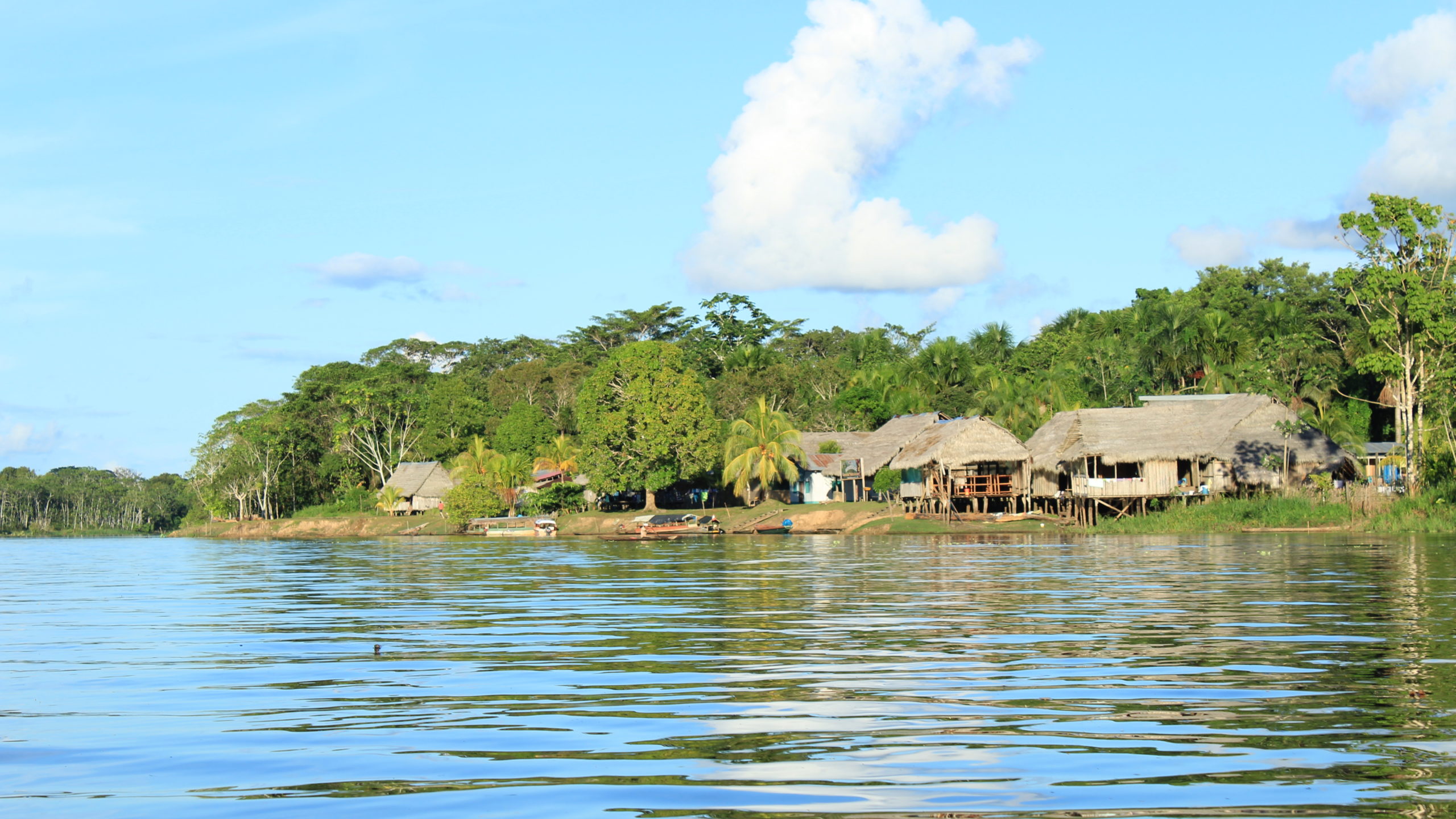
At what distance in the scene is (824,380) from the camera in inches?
3300

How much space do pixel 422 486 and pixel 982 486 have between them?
44.6 metres

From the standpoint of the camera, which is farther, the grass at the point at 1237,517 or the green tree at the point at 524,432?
the green tree at the point at 524,432

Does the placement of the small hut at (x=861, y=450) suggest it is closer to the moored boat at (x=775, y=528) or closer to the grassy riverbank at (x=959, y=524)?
the grassy riverbank at (x=959, y=524)

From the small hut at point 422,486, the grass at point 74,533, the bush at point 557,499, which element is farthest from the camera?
the grass at point 74,533

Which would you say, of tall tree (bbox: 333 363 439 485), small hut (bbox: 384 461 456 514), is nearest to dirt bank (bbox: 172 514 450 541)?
small hut (bbox: 384 461 456 514)

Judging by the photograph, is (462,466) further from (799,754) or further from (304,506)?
(799,754)

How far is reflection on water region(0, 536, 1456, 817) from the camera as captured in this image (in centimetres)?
702

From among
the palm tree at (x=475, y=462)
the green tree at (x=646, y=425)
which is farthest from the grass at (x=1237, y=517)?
the palm tree at (x=475, y=462)

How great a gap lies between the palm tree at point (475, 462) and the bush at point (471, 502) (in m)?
1.82

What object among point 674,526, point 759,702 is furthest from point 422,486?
point 759,702

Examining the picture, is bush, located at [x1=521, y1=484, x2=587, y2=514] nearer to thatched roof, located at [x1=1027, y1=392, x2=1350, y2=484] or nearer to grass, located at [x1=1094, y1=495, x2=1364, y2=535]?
thatched roof, located at [x1=1027, y1=392, x2=1350, y2=484]

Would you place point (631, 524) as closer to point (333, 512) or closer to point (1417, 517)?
point (333, 512)

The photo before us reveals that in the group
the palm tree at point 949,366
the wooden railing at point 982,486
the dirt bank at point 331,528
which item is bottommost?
the dirt bank at point 331,528

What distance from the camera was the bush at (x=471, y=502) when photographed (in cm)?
7606
